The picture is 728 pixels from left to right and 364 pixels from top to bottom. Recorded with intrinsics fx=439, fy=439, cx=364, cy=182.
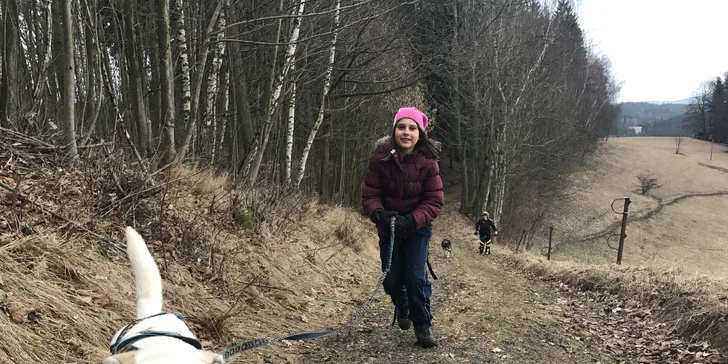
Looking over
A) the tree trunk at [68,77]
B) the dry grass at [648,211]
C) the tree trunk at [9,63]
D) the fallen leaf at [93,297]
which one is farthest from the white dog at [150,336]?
the dry grass at [648,211]

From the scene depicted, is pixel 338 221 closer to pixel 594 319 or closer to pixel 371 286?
pixel 371 286

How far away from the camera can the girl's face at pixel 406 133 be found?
3.99 meters

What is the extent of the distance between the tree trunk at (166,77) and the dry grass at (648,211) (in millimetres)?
18859

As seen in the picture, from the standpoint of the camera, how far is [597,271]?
7.47 metres

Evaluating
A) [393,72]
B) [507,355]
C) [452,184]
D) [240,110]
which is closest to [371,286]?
[507,355]

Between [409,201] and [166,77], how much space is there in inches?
164

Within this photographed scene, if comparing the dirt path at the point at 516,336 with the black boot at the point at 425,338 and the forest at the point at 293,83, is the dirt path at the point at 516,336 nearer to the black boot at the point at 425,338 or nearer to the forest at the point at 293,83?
the black boot at the point at 425,338

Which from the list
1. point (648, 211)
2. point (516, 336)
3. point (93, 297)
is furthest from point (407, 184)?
point (648, 211)

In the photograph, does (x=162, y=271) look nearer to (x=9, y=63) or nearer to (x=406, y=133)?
(x=406, y=133)

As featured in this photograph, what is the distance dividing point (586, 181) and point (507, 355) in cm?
4361

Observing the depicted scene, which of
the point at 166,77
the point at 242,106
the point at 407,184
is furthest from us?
the point at 242,106

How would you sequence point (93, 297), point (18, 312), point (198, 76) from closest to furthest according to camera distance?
point (18, 312) < point (93, 297) < point (198, 76)

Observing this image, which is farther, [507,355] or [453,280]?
[453,280]

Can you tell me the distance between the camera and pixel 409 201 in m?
4.07
